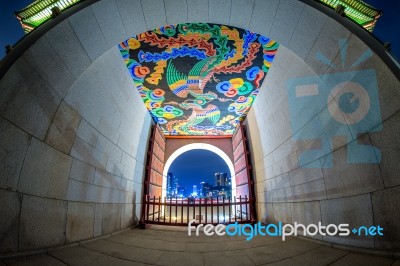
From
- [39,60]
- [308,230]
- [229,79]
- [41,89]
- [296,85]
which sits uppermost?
[229,79]

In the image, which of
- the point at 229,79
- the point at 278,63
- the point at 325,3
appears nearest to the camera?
the point at 325,3

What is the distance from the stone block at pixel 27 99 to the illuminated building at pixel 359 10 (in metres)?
5.07

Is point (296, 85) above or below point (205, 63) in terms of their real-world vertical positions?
below

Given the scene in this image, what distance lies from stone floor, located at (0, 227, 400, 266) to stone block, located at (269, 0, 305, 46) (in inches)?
156

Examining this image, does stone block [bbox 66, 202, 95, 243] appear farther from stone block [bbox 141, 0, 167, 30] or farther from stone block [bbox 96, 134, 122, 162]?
stone block [bbox 141, 0, 167, 30]

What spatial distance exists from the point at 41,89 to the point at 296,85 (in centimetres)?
535

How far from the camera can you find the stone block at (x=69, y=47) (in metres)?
3.15

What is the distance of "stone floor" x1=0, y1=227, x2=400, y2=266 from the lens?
291 cm

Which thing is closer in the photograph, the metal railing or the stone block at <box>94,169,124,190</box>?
the stone block at <box>94,169,124,190</box>

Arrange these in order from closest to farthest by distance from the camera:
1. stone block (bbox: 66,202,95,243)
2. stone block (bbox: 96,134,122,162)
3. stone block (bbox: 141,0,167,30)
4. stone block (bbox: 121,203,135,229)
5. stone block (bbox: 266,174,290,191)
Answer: stone block (bbox: 141,0,167,30)
stone block (bbox: 66,202,95,243)
stone block (bbox: 96,134,122,162)
stone block (bbox: 266,174,290,191)
stone block (bbox: 121,203,135,229)

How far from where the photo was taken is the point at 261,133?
776 centimetres

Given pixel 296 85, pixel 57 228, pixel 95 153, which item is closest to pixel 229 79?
pixel 296 85

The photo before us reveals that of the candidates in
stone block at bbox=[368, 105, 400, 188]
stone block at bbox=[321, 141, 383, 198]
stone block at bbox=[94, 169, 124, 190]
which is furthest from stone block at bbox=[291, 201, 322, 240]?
stone block at bbox=[94, 169, 124, 190]

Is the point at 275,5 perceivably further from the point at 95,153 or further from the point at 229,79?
the point at 95,153
